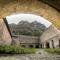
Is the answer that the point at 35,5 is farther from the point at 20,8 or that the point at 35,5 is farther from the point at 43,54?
the point at 43,54

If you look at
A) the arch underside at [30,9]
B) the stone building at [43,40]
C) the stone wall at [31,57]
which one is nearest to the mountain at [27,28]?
the stone building at [43,40]

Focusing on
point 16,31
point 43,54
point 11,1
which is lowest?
point 43,54

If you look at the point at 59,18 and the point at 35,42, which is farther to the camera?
the point at 59,18

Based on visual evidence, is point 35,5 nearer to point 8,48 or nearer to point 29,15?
point 29,15

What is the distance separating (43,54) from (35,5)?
0.74 metres

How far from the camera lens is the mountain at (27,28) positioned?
3.08 m

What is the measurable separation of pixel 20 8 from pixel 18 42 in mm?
504

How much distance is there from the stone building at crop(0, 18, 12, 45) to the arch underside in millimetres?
110

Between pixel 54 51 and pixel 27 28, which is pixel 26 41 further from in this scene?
pixel 54 51

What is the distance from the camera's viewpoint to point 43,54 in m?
3.03

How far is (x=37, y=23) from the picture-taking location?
10.3 ft

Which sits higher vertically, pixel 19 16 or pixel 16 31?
pixel 19 16

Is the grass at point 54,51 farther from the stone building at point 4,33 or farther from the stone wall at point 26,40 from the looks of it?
the stone building at point 4,33

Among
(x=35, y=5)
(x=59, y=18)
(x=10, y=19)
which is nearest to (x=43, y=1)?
(x=35, y=5)
